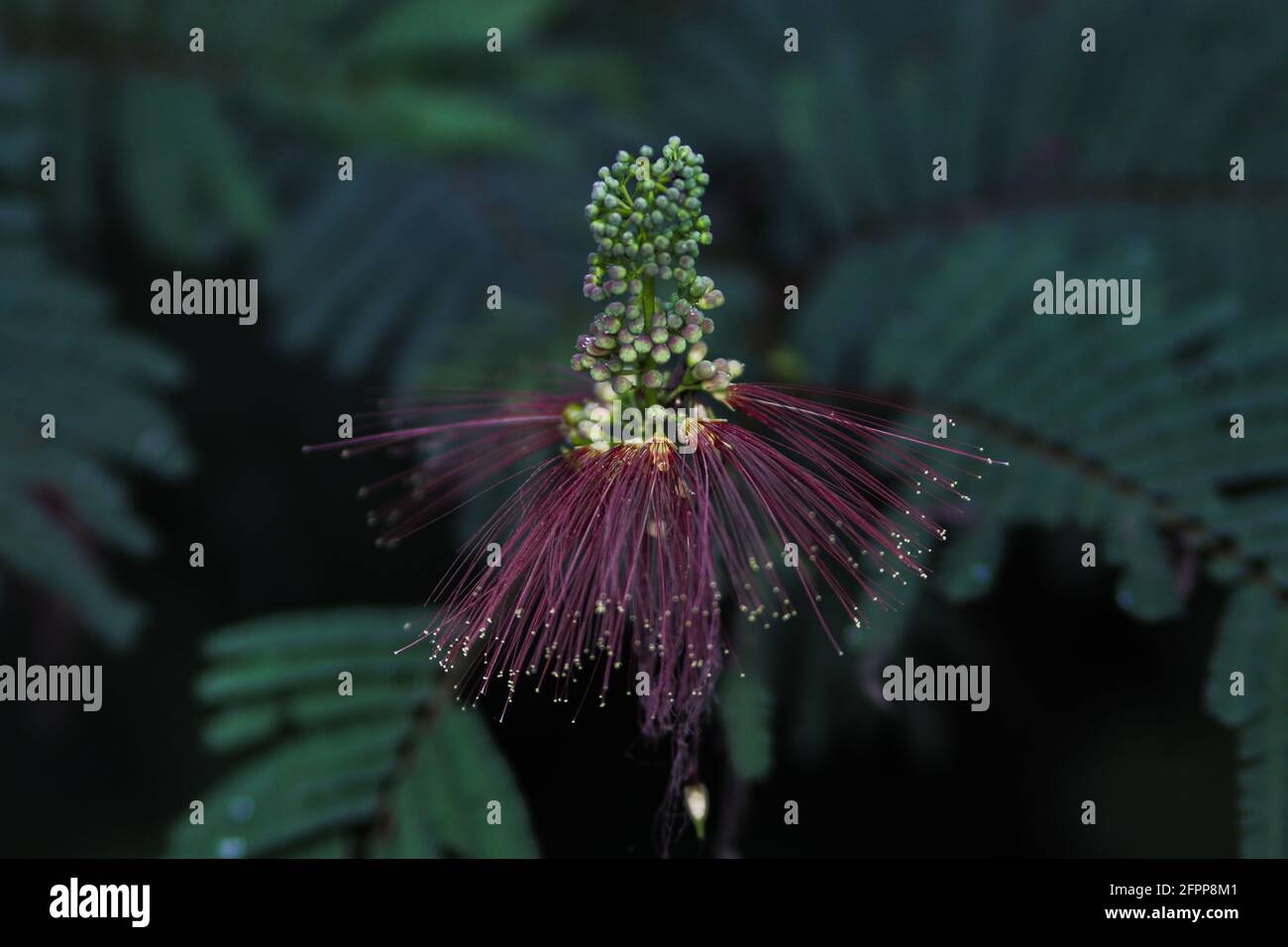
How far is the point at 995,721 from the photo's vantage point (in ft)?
8.41

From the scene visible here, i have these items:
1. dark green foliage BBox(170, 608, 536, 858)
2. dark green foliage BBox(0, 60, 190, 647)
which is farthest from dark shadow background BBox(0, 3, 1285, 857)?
dark green foliage BBox(170, 608, 536, 858)

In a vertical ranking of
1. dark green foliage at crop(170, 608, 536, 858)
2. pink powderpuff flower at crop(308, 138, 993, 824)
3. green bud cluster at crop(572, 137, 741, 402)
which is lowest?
dark green foliage at crop(170, 608, 536, 858)

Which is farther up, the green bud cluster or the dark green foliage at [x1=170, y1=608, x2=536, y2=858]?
the green bud cluster

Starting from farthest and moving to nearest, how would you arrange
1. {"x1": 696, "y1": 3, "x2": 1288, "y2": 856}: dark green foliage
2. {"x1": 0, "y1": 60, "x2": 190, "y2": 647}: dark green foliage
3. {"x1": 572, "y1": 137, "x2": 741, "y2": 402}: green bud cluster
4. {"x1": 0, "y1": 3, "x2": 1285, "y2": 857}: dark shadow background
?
1. {"x1": 0, "y1": 3, "x2": 1285, "y2": 857}: dark shadow background
2. {"x1": 0, "y1": 60, "x2": 190, "y2": 647}: dark green foliage
3. {"x1": 696, "y1": 3, "x2": 1288, "y2": 856}: dark green foliage
4. {"x1": 572, "y1": 137, "x2": 741, "y2": 402}: green bud cluster

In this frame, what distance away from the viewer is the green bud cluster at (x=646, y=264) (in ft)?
3.99

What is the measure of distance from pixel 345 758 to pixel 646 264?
1.05m

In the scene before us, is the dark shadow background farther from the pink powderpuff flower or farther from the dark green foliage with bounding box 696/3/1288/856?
the pink powderpuff flower

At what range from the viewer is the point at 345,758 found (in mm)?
1824

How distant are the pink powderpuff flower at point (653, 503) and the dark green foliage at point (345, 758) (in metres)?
0.30

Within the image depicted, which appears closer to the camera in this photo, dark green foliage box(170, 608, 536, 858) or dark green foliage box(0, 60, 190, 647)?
dark green foliage box(170, 608, 536, 858)

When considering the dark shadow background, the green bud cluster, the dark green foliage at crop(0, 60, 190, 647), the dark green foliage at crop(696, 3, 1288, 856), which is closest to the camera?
the green bud cluster

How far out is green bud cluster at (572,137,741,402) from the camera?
122 cm

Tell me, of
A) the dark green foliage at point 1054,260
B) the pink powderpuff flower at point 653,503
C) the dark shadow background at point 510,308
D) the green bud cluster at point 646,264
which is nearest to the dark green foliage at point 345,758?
the pink powderpuff flower at point 653,503

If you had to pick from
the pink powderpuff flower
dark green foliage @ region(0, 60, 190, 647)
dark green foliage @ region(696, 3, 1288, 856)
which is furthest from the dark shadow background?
the pink powderpuff flower
